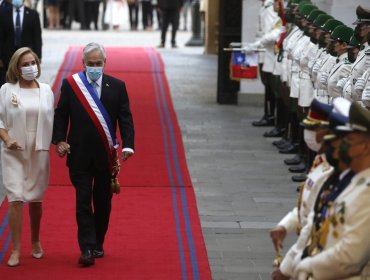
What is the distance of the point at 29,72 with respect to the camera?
1047 centimetres

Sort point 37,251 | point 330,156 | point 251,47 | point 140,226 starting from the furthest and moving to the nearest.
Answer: point 251,47 < point 140,226 < point 37,251 < point 330,156

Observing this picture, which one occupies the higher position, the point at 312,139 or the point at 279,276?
the point at 312,139

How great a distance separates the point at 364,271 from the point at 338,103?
3.05 feet

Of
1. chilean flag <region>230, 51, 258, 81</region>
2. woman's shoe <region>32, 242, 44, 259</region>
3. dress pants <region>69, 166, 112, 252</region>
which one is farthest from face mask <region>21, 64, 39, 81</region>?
chilean flag <region>230, 51, 258, 81</region>

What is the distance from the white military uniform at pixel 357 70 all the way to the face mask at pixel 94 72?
2734 mm

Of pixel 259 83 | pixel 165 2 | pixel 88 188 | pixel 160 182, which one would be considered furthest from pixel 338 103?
pixel 165 2

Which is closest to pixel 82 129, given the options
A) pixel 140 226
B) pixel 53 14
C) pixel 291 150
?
pixel 140 226

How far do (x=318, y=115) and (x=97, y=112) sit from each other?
4028 millimetres

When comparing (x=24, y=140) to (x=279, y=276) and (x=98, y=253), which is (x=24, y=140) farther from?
(x=279, y=276)

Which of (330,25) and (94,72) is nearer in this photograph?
(94,72)

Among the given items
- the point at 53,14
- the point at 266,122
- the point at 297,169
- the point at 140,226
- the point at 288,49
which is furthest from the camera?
the point at 53,14

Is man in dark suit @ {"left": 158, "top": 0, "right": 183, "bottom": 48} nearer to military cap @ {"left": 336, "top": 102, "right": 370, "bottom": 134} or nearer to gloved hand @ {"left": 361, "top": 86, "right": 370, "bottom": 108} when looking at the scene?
gloved hand @ {"left": 361, "top": 86, "right": 370, "bottom": 108}

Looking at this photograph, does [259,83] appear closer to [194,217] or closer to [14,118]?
[194,217]

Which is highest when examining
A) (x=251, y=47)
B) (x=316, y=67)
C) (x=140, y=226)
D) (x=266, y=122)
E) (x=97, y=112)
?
(x=97, y=112)
